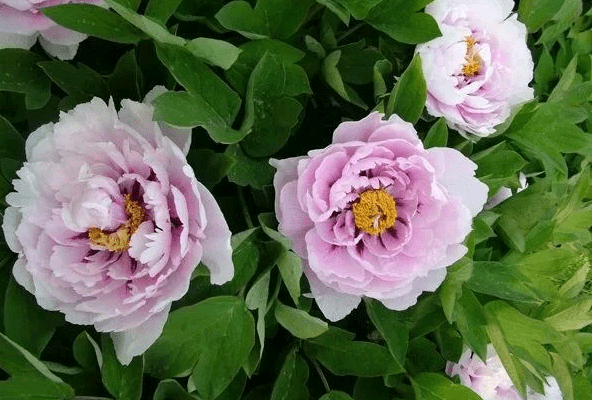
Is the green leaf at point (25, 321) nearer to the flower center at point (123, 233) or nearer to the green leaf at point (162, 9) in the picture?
the flower center at point (123, 233)

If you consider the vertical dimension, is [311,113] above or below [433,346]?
above

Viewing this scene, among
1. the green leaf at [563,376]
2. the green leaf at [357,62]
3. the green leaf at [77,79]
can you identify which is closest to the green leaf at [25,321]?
the green leaf at [77,79]

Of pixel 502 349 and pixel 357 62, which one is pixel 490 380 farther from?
pixel 357 62

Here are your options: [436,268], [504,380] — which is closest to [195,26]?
[436,268]

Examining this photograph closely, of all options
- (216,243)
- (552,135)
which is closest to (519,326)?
(552,135)

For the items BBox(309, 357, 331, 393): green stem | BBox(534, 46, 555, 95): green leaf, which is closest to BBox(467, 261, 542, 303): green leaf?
BBox(309, 357, 331, 393): green stem

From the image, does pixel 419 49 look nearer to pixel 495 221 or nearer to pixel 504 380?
pixel 495 221

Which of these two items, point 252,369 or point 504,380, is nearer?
point 252,369
